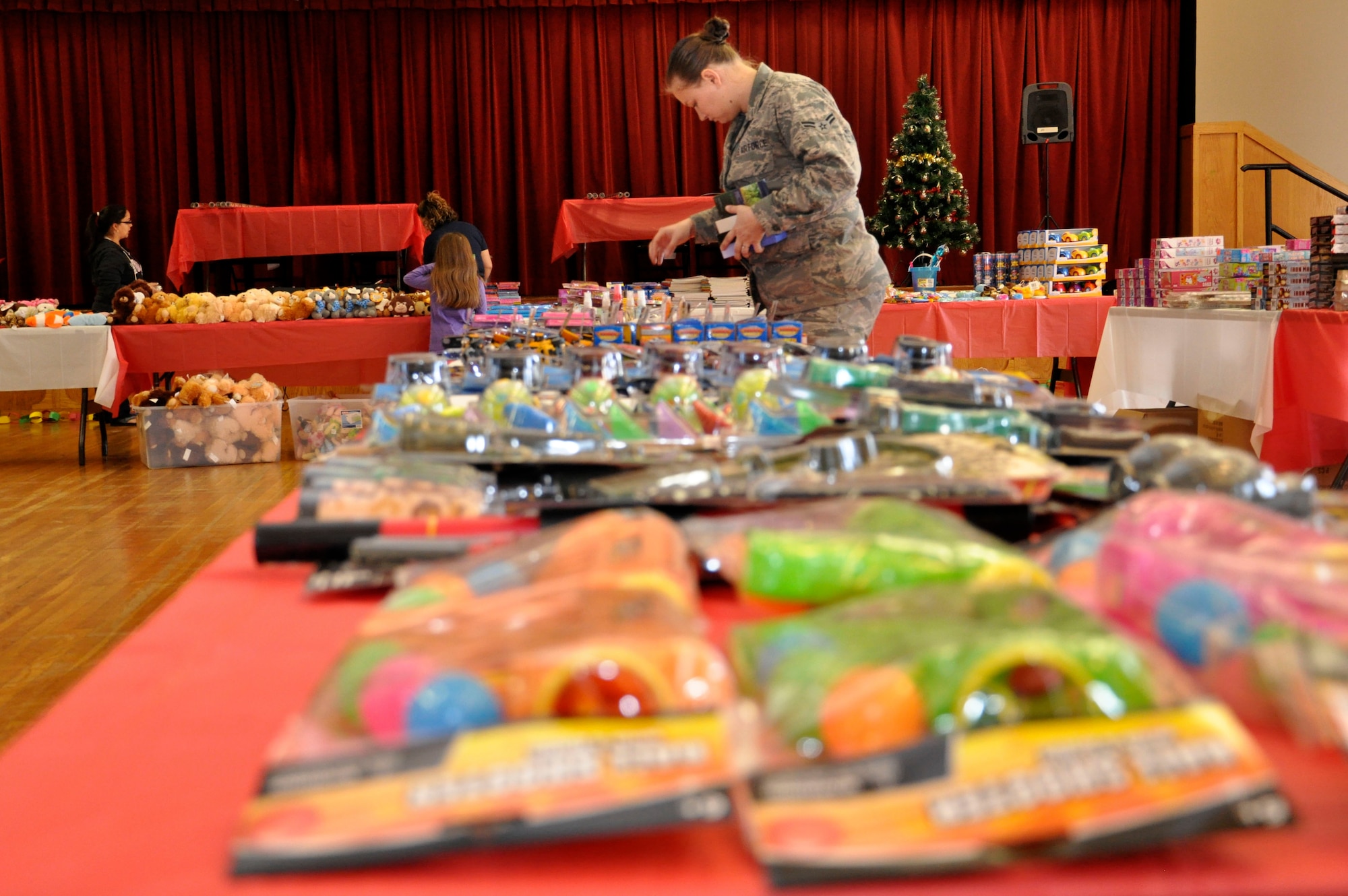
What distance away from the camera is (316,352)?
20.9 feet

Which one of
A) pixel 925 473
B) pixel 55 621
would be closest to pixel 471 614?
pixel 925 473

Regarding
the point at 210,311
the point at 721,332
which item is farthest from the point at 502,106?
the point at 721,332

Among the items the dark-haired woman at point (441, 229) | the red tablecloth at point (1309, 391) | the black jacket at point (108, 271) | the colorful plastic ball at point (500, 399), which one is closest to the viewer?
the colorful plastic ball at point (500, 399)

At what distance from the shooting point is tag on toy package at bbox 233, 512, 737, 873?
1.40 ft

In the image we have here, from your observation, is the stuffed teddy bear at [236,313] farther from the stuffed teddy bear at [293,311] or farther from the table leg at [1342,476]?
the table leg at [1342,476]

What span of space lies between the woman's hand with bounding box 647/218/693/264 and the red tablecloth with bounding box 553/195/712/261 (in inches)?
210

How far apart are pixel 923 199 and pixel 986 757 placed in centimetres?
823

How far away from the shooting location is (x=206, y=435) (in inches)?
232

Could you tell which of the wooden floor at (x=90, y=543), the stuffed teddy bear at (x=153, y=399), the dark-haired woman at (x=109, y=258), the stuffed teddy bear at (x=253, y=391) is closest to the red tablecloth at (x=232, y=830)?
the wooden floor at (x=90, y=543)

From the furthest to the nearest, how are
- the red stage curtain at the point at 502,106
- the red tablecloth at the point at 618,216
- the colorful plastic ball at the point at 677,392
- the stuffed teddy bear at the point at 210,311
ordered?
1. the red stage curtain at the point at 502,106
2. the red tablecloth at the point at 618,216
3. the stuffed teddy bear at the point at 210,311
4. the colorful plastic ball at the point at 677,392

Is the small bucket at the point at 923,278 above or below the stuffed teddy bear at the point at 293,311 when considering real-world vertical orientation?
above

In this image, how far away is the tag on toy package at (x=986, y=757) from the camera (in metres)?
0.41

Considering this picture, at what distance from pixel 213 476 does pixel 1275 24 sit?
799 centimetres

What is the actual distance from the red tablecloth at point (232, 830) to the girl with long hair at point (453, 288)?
5.55 metres
